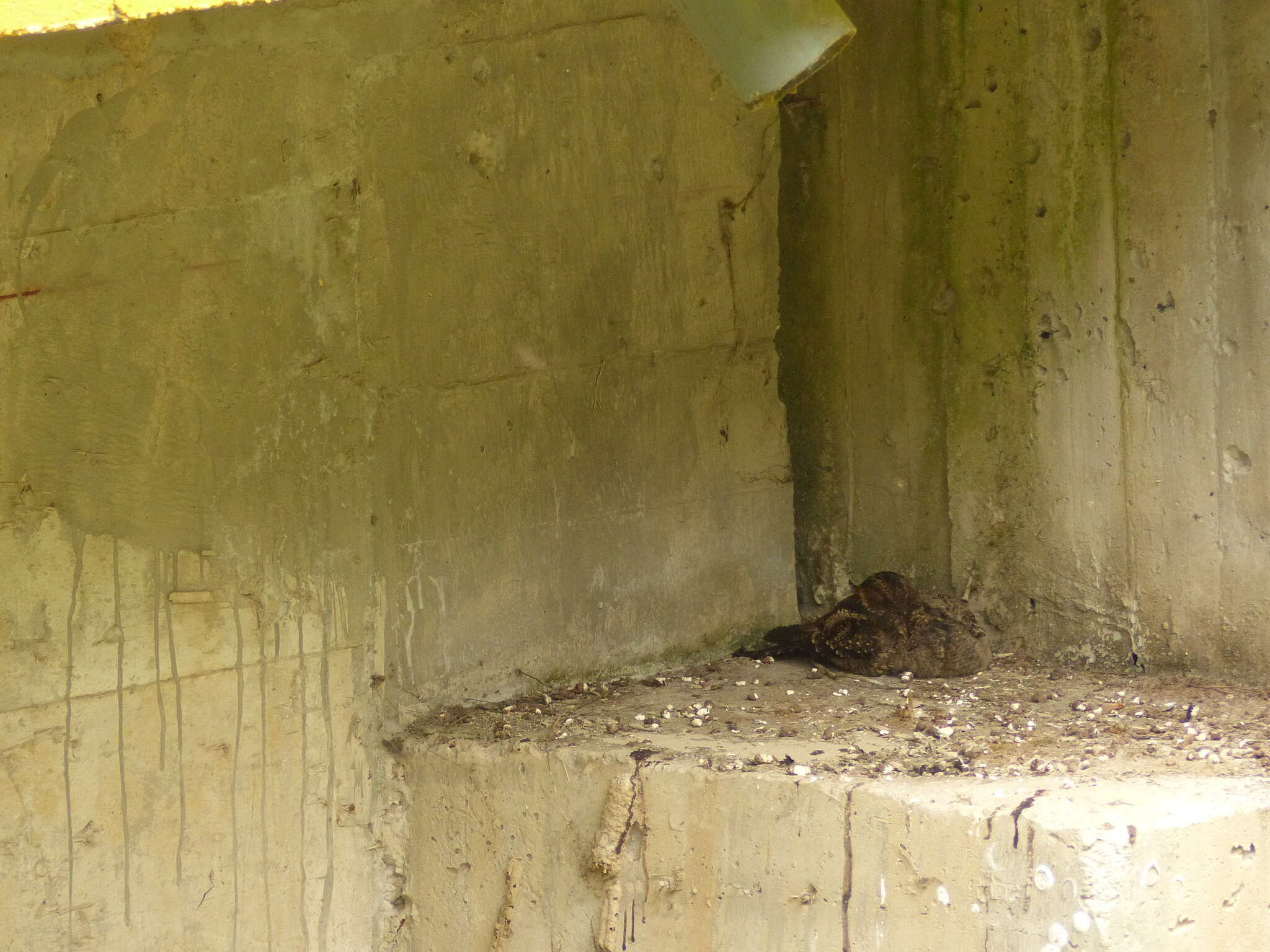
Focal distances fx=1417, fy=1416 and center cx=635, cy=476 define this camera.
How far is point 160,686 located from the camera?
3686 millimetres

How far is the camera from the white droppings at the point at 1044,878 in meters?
3.02

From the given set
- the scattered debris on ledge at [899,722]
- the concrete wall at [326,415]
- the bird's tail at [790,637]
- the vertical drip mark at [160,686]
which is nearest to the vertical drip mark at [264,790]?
the concrete wall at [326,415]

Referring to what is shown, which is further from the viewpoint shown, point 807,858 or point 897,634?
point 897,634

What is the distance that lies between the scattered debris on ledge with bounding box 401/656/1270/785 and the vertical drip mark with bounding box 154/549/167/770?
67 cm

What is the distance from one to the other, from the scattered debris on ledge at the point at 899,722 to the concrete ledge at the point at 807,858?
0.30ft

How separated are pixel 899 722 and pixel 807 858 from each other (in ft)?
1.98

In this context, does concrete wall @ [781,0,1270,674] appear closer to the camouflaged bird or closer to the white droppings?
the camouflaged bird

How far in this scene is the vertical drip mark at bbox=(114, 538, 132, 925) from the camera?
11.8ft

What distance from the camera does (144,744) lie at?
12.0 ft

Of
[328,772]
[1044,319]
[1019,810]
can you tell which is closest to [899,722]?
[1019,810]

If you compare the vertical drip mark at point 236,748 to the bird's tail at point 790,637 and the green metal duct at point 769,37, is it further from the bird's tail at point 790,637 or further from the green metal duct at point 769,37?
the green metal duct at point 769,37

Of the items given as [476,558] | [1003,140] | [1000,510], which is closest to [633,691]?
[476,558]

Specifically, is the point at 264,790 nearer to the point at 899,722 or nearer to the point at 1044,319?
the point at 899,722

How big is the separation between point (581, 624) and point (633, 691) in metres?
0.26
